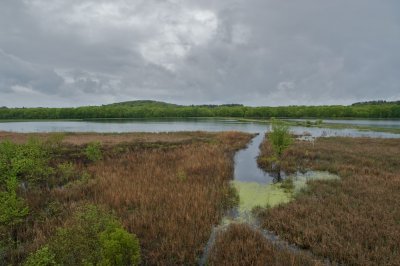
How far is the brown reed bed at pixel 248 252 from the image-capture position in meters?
8.77

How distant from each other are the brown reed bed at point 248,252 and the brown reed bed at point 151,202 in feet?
2.88

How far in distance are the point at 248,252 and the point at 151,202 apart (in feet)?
21.8

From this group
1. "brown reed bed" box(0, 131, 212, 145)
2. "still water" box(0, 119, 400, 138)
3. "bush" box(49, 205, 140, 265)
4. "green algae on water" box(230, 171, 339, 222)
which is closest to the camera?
"bush" box(49, 205, 140, 265)

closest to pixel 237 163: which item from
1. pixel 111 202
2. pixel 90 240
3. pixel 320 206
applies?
pixel 320 206

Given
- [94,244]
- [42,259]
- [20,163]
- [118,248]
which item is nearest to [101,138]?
[20,163]

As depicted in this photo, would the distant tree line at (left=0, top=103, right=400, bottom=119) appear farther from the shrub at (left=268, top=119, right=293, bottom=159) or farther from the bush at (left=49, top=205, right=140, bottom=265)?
the bush at (left=49, top=205, right=140, bottom=265)

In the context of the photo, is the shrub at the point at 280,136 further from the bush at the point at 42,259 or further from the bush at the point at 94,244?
the bush at the point at 42,259

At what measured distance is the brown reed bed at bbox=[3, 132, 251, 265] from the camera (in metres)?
10.1

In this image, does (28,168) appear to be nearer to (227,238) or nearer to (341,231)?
(227,238)

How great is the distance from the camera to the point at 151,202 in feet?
46.9

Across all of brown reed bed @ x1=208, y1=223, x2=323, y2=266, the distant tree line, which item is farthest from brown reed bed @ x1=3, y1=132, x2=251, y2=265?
the distant tree line

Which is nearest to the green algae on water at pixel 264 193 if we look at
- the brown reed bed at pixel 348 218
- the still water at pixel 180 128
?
the brown reed bed at pixel 348 218

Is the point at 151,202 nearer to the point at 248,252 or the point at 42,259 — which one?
the point at 248,252

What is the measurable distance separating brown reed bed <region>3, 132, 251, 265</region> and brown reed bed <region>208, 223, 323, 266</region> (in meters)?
0.88
